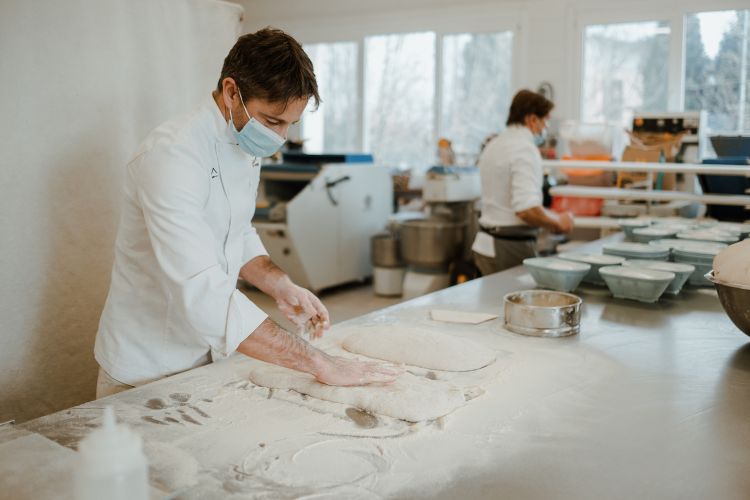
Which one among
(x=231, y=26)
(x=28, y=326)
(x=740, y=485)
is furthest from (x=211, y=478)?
(x=231, y=26)

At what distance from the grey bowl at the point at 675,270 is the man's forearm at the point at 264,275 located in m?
1.23

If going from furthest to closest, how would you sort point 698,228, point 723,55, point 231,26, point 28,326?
point 723,55
point 698,228
point 231,26
point 28,326

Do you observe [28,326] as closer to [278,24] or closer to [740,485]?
[740,485]

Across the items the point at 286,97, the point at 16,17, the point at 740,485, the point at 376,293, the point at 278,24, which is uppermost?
the point at 278,24

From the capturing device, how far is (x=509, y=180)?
3.60 meters

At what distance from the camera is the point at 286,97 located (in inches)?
57.4

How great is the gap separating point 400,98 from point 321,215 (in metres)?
2.45

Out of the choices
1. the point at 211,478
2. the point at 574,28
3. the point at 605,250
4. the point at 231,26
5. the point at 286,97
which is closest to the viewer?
the point at 211,478

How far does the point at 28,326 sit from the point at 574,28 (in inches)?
223

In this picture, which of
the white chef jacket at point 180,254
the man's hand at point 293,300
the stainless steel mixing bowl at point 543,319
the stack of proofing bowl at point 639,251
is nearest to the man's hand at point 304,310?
the man's hand at point 293,300

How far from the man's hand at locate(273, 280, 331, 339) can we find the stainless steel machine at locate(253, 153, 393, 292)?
3501 mm

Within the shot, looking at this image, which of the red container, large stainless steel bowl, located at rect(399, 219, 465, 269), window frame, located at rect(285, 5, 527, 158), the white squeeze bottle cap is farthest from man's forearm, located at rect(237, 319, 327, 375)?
window frame, located at rect(285, 5, 527, 158)

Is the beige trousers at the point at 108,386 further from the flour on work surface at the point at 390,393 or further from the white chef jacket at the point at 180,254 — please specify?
the flour on work surface at the point at 390,393

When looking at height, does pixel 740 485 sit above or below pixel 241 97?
below
